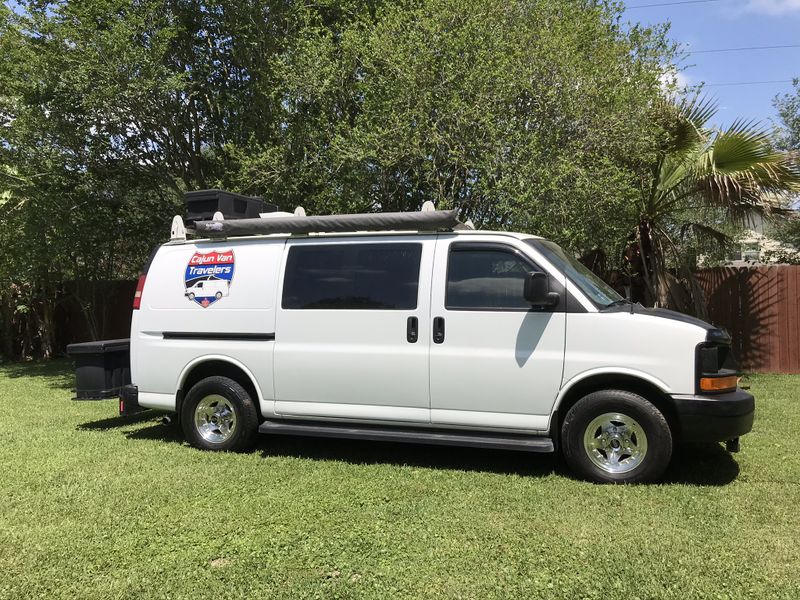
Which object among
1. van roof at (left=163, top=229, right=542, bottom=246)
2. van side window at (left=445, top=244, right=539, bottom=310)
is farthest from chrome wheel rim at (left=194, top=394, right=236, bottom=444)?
van side window at (left=445, top=244, right=539, bottom=310)

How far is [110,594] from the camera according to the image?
3.38m

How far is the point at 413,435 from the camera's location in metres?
5.44

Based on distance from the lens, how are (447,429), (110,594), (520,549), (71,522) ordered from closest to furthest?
(110,594) → (520,549) → (71,522) → (447,429)

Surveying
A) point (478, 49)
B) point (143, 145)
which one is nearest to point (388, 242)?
point (478, 49)

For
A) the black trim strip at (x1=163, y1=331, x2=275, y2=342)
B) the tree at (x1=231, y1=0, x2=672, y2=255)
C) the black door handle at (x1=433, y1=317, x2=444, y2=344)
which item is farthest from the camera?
the tree at (x1=231, y1=0, x2=672, y2=255)

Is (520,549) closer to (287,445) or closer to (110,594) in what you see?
(110,594)

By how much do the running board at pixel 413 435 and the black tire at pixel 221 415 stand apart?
20 cm

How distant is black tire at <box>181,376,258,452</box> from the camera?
604 cm

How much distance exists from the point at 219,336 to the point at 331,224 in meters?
1.56

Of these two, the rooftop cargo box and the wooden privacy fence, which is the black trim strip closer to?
the rooftop cargo box

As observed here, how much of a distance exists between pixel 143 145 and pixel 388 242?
7.83 m

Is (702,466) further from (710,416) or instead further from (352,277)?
(352,277)

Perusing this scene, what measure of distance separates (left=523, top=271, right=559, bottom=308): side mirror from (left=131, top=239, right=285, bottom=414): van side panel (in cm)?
239

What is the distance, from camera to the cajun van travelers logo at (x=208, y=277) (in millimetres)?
6172
